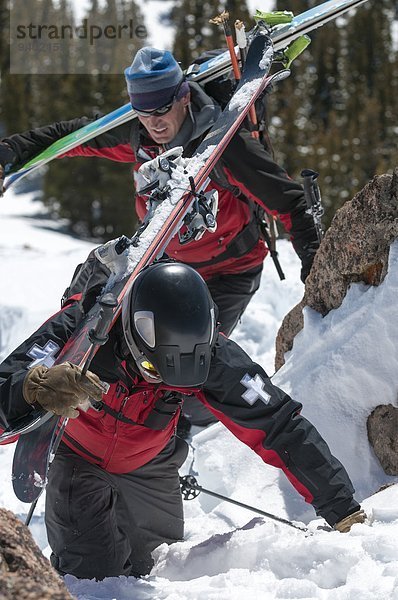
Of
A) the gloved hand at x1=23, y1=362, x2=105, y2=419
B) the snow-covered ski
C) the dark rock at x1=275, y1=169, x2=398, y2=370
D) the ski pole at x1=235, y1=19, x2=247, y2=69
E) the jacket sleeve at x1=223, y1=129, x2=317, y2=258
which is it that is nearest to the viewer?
the gloved hand at x1=23, y1=362, x2=105, y2=419

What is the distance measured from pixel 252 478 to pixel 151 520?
732 mm

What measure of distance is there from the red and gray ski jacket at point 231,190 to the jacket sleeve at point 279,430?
5.01 ft

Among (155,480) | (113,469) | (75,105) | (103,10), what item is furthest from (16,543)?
(103,10)

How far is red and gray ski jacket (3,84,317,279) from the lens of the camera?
4863 millimetres

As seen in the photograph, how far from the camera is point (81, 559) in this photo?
377 centimetres

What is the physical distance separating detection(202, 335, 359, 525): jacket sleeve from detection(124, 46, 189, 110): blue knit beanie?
6.16ft

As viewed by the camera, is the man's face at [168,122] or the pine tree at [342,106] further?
the pine tree at [342,106]

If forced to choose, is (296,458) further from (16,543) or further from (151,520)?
(16,543)

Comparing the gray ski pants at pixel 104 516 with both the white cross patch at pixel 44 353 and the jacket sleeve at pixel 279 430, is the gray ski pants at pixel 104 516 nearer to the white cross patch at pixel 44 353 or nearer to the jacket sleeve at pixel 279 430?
the white cross patch at pixel 44 353

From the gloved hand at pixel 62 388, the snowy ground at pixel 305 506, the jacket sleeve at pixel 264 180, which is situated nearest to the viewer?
the snowy ground at pixel 305 506

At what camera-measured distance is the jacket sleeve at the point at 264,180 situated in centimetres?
484

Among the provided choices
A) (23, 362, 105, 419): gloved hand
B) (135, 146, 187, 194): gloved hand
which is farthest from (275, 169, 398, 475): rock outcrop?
(23, 362, 105, 419): gloved hand

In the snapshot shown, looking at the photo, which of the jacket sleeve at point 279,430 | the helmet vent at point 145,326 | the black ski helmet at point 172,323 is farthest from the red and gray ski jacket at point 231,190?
the helmet vent at point 145,326

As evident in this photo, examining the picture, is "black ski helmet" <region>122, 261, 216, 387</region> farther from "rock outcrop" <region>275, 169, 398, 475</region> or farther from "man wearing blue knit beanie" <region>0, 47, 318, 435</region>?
"man wearing blue knit beanie" <region>0, 47, 318, 435</region>
